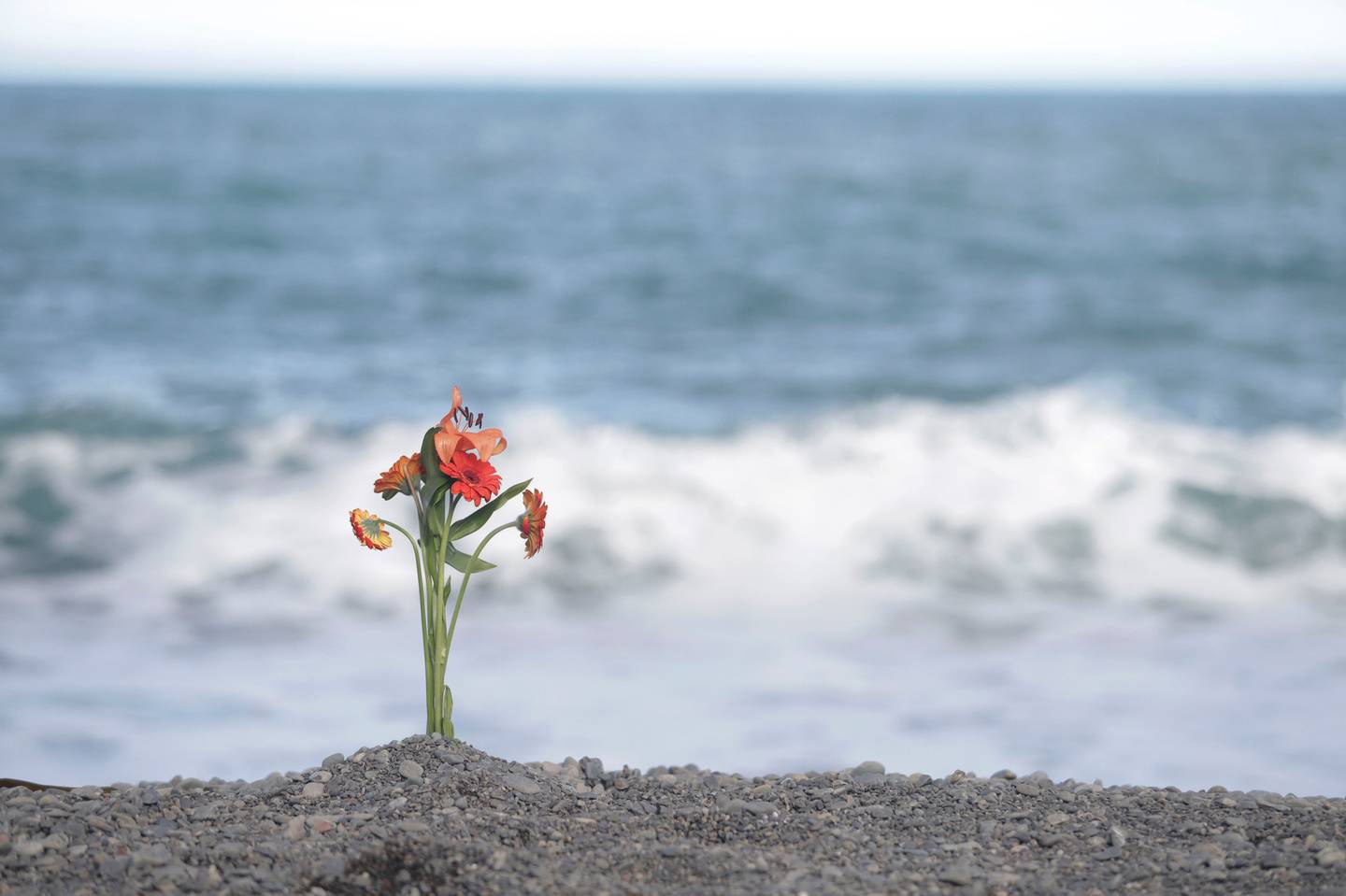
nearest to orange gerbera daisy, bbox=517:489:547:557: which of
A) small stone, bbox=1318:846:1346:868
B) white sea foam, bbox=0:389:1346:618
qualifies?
small stone, bbox=1318:846:1346:868

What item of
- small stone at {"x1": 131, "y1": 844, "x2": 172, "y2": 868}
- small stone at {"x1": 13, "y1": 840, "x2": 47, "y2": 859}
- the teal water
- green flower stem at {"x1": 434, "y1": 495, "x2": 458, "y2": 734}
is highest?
the teal water

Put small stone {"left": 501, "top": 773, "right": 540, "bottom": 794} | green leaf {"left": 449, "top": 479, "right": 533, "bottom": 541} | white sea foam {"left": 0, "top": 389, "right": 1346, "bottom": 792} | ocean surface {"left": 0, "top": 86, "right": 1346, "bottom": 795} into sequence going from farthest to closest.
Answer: ocean surface {"left": 0, "top": 86, "right": 1346, "bottom": 795} < white sea foam {"left": 0, "top": 389, "right": 1346, "bottom": 792} < green leaf {"left": 449, "top": 479, "right": 533, "bottom": 541} < small stone {"left": 501, "top": 773, "right": 540, "bottom": 794}

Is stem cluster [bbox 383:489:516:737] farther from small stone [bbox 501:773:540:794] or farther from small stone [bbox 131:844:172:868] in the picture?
small stone [bbox 131:844:172:868]

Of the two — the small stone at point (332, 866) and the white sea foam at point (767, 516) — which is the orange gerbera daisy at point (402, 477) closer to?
the small stone at point (332, 866)

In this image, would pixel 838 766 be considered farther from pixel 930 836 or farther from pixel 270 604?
pixel 270 604

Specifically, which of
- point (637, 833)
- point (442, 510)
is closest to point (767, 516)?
point (442, 510)

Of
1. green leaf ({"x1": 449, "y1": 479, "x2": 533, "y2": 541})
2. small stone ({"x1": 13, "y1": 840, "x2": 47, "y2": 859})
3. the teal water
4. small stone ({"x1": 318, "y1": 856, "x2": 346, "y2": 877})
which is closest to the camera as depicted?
small stone ({"x1": 318, "y1": 856, "x2": 346, "y2": 877})

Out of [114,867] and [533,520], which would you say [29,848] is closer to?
[114,867]

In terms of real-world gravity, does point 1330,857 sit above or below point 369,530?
below
